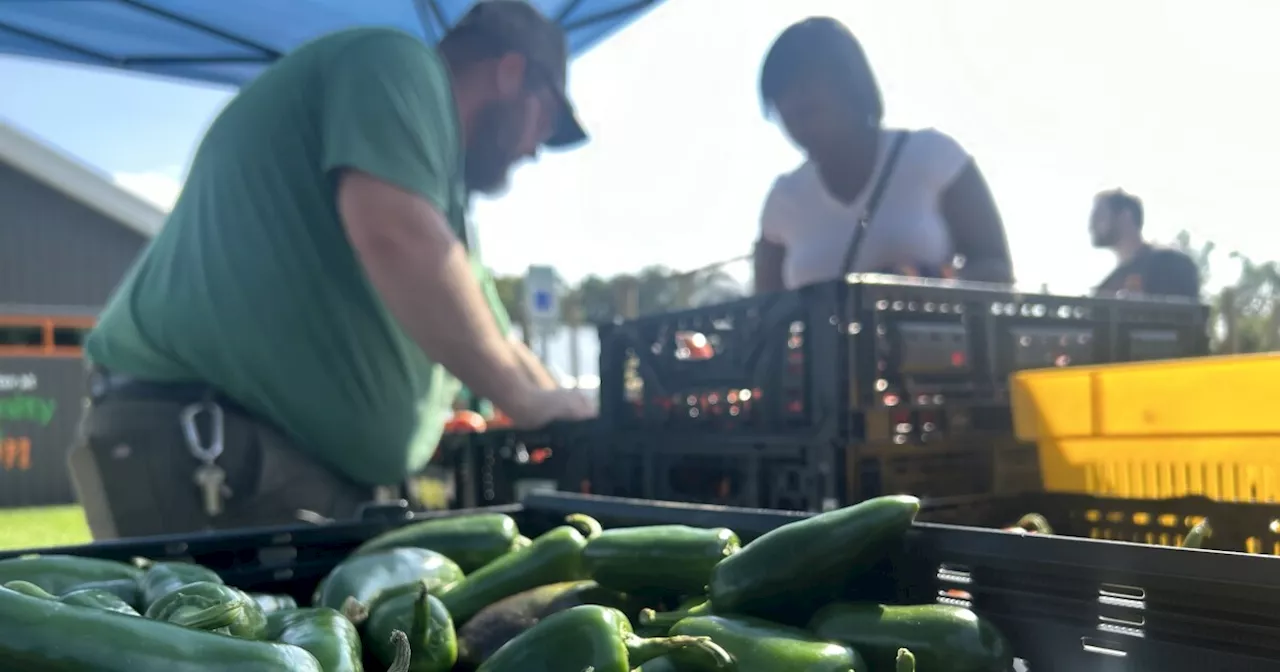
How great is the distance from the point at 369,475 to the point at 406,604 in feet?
4.46

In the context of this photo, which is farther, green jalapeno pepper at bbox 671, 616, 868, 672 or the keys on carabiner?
the keys on carabiner

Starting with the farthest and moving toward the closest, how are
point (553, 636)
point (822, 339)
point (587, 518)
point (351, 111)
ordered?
point (351, 111)
point (822, 339)
point (587, 518)
point (553, 636)

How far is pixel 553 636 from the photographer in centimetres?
80

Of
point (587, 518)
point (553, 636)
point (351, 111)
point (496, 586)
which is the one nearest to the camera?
point (553, 636)

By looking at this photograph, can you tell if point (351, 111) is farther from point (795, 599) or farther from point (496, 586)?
point (795, 599)

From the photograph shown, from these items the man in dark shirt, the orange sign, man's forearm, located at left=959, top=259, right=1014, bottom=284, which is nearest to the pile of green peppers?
man's forearm, located at left=959, top=259, right=1014, bottom=284

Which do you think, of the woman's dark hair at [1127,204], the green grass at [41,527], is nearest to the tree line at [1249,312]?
the woman's dark hair at [1127,204]

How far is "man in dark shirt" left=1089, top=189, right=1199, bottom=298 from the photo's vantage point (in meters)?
3.05

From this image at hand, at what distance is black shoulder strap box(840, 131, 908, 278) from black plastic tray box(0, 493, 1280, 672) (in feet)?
3.85

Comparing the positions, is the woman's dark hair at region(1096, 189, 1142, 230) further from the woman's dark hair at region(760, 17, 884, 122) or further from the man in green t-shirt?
the man in green t-shirt

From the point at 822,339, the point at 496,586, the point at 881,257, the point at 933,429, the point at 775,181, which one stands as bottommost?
the point at 496,586

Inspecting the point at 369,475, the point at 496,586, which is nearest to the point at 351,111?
the point at 369,475

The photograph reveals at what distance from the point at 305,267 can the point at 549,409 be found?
0.66 m

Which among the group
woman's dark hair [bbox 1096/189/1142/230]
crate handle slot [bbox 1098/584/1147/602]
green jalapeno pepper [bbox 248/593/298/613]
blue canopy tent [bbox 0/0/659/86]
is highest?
blue canopy tent [bbox 0/0/659/86]
